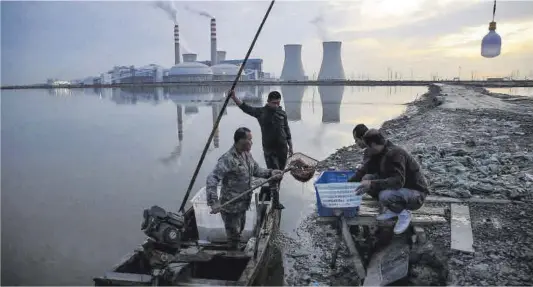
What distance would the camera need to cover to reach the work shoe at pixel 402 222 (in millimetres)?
4754

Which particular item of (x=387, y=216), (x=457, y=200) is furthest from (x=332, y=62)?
(x=387, y=216)

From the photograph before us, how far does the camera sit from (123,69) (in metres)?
118

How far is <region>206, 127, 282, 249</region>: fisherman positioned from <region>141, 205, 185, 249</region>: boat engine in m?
0.59

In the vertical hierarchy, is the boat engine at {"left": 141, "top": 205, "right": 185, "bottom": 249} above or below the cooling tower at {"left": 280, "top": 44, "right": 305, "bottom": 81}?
below

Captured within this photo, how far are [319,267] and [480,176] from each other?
4.38m

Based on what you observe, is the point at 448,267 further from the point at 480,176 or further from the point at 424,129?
the point at 424,129

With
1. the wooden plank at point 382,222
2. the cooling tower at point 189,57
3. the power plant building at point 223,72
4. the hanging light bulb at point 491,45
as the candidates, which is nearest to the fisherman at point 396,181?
the wooden plank at point 382,222

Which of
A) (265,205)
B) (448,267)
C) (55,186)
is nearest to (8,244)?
(55,186)

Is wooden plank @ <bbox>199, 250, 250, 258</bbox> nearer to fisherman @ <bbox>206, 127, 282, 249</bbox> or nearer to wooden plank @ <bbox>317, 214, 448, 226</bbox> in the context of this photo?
fisherman @ <bbox>206, 127, 282, 249</bbox>

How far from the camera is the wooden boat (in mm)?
3564

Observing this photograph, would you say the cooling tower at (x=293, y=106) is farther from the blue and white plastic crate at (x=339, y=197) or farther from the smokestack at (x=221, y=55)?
the smokestack at (x=221, y=55)

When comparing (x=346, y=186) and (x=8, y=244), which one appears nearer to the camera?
(x=346, y=186)

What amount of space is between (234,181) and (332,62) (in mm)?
113283

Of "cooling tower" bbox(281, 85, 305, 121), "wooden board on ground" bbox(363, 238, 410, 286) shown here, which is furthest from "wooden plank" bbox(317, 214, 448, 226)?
"cooling tower" bbox(281, 85, 305, 121)
